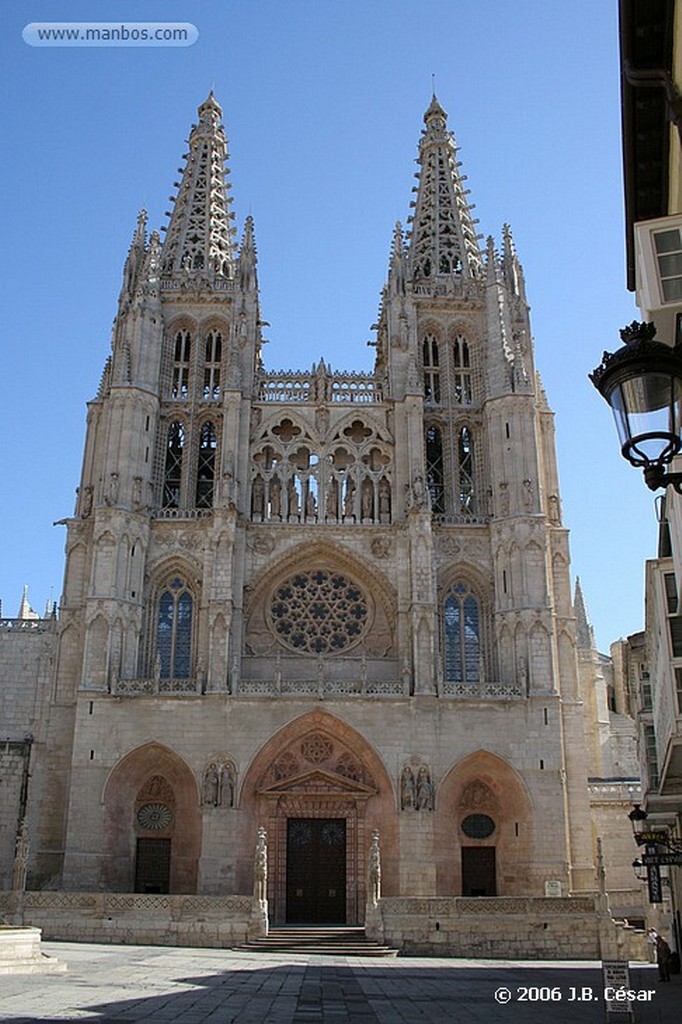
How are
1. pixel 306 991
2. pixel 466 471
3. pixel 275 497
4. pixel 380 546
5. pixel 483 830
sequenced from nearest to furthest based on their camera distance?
pixel 306 991, pixel 483 830, pixel 380 546, pixel 275 497, pixel 466 471

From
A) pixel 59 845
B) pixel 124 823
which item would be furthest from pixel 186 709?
pixel 59 845

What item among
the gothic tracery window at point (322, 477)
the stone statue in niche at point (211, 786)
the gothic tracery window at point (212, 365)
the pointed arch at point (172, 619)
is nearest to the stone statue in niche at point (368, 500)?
the gothic tracery window at point (322, 477)

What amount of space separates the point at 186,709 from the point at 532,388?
54.6ft

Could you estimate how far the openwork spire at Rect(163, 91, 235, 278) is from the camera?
134ft

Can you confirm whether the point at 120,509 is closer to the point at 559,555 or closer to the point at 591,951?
the point at 559,555

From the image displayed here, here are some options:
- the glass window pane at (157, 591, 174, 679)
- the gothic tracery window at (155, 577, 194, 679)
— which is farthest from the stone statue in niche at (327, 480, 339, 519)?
the glass window pane at (157, 591, 174, 679)

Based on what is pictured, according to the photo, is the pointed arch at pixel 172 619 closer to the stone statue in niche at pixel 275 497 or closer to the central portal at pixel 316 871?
the stone statue in niche at pixel 275 497

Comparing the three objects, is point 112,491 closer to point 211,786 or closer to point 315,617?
point 315,617

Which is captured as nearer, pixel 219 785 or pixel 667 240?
pixel 667 240

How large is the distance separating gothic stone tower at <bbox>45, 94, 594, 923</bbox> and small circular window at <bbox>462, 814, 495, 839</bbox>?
0.06m

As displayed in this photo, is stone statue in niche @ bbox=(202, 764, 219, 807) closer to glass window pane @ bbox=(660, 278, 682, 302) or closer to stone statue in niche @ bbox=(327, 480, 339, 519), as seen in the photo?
stone statue in niche @ bbox=(327, 480, 339, 519)

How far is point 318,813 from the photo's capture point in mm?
31438

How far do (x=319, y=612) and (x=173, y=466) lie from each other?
784 cm

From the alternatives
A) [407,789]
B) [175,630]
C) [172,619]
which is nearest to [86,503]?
[172,619]
